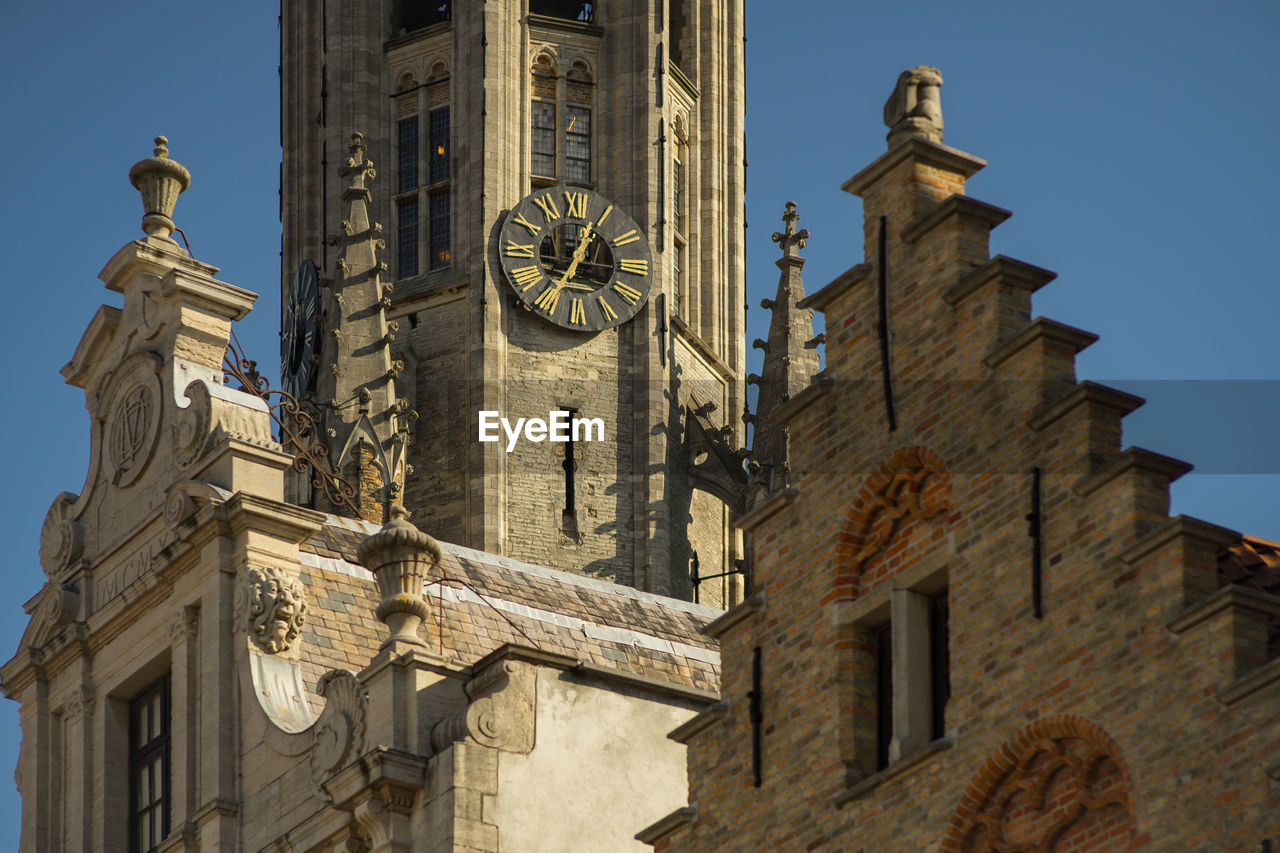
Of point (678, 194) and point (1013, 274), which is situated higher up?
point (678, 194)

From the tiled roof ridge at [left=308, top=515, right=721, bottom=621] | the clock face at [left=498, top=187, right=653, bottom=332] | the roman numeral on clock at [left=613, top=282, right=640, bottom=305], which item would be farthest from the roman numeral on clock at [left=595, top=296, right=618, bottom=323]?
the tiled roof ridge at [left=308, top=515, right=721, bottom=621]

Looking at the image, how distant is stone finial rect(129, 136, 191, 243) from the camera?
107 ft

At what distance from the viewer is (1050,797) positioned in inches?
715

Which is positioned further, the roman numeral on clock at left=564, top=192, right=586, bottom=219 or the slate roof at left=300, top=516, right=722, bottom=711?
the roman numeral on clock at left=564, top=192, right=586, bottom=219

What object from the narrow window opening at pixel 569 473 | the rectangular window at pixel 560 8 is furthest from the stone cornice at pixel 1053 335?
the rectangular window at pixel 560 8

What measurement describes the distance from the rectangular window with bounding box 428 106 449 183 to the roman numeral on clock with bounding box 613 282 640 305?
598 cm

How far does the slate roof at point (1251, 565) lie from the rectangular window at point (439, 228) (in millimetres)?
62262

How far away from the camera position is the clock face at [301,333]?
74062 millimetres

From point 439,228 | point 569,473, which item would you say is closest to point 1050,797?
point 569,473

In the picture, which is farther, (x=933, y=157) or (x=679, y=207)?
(x=679, y=207)

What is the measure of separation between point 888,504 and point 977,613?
1.55 meters

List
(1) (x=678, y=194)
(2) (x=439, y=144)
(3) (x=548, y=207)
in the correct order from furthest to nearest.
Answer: (1) (x=678, y=194)
(2) (x=439, y=144)
(3) (x=548, y=207)

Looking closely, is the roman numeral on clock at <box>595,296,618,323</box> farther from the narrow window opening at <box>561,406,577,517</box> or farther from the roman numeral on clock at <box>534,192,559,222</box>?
the narrow window opening at <box>561,406,577,517</box>

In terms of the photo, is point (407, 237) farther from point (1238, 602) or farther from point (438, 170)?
point (1238, 602)
